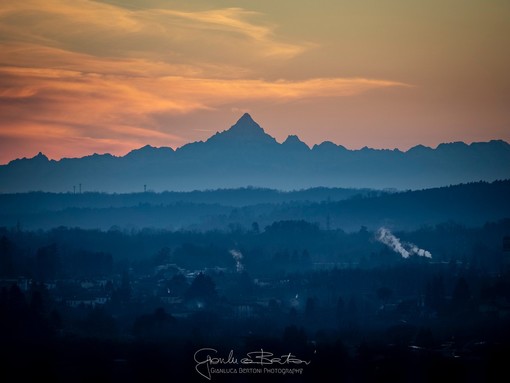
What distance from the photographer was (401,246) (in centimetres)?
12112

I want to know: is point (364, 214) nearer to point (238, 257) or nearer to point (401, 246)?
point (401, 246)

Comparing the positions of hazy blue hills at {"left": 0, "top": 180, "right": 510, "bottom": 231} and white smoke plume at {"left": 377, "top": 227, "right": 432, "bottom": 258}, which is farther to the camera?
hazy blue hills at {"left": 0, "top": 180, "right": 510, "bottom": 231}

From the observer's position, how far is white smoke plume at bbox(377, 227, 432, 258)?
116 metres

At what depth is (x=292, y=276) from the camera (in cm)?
10044

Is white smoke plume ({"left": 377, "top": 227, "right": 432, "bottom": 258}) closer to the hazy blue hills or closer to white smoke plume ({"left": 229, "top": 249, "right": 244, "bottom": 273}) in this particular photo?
white smoke plume ({"left": 229, "top": 249, "right": 244, "bottom": 273})

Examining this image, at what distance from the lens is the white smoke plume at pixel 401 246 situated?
115812 mm

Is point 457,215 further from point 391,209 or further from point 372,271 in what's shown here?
point 372,271
